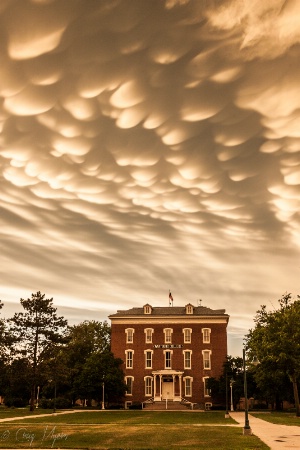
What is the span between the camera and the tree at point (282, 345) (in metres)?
47.1

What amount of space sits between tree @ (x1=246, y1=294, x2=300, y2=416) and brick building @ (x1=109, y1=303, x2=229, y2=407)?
21308 mm

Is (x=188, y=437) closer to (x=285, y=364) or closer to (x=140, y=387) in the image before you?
(x=285, y=364)

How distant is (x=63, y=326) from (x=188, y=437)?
37738mm

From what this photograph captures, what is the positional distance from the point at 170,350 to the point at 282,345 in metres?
28.6

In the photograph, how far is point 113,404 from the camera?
69.3 m

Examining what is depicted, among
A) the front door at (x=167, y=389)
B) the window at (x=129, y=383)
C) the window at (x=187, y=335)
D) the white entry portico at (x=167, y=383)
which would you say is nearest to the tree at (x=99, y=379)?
the window at (x=129, y=383)

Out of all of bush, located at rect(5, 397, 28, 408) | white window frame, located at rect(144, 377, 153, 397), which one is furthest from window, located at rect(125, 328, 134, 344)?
bush, located at rect(5, 397, 28, 408)

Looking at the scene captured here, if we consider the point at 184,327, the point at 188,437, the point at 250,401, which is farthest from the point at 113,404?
the point at 188,437

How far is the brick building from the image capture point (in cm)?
7100

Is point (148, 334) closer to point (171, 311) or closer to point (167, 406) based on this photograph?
point (171, 311)

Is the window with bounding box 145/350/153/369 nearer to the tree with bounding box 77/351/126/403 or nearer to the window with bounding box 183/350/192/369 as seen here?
the window with bounding box 183/350/192/369

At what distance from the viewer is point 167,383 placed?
233 feet

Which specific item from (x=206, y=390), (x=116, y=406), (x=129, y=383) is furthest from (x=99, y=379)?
(x=206, y=390)

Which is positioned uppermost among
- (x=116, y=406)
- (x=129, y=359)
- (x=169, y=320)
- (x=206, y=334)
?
(x=169, y=320)
